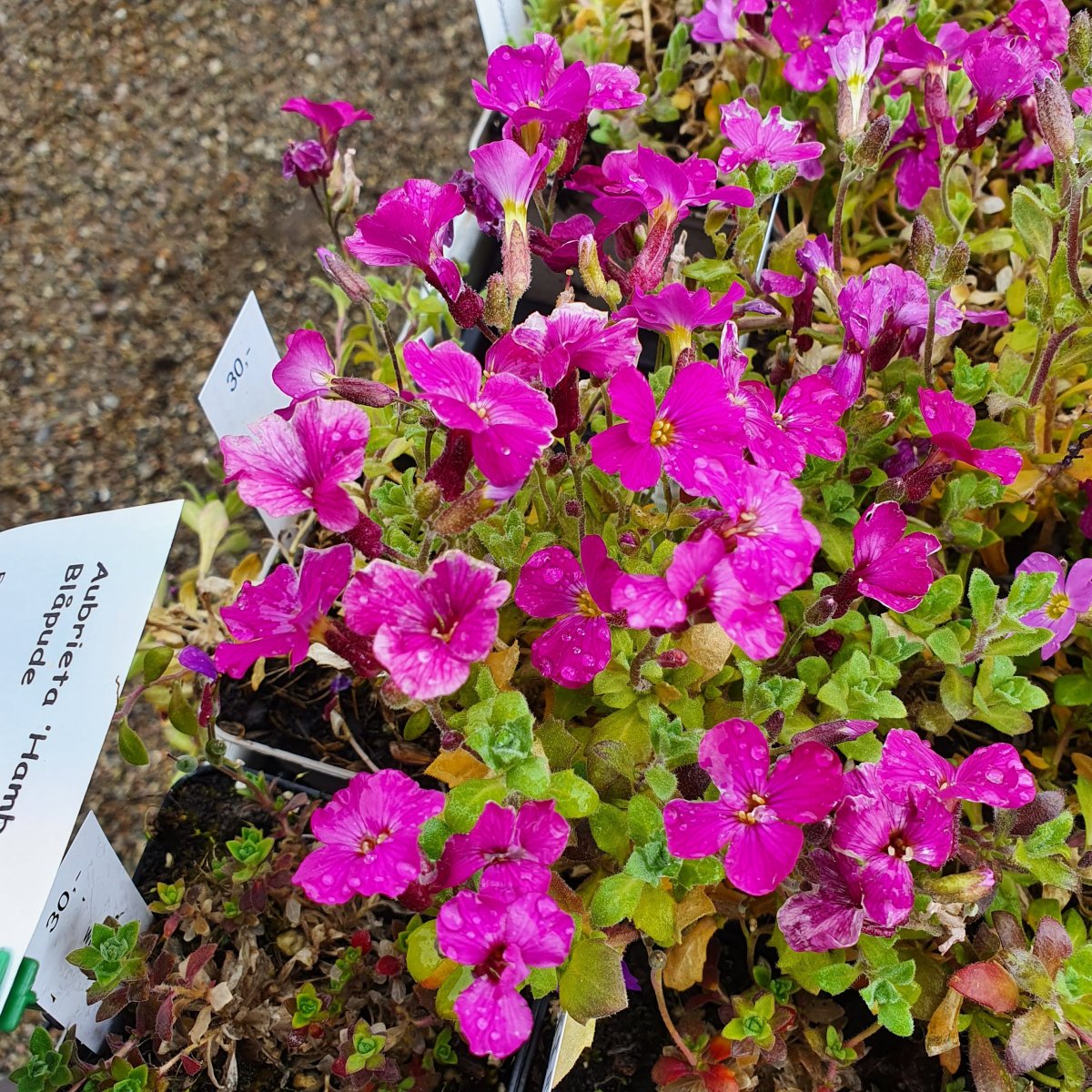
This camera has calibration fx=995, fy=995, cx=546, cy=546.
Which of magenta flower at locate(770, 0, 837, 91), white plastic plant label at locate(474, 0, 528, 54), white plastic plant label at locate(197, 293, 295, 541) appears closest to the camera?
A: white plastic plant label at locate(197, 293, 295, 541)

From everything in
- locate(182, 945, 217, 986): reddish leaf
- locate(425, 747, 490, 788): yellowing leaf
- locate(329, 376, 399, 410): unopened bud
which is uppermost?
locate(329, 376, 399, 410): unopened bud

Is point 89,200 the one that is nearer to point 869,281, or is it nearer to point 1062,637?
point 869,281

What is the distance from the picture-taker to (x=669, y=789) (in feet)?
2.58

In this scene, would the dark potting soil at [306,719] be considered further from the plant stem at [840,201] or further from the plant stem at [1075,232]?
the plant stem at [1075,232]

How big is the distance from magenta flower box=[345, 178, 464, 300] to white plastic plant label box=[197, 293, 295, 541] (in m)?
0.29

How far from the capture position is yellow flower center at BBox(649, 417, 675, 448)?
769 mm

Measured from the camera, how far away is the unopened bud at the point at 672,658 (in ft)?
2.76

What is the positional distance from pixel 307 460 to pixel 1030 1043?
778mm

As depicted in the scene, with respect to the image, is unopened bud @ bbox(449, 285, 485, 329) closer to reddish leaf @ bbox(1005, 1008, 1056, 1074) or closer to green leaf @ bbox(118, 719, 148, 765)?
green leaf @ bbox(118, 719, 148, 765)

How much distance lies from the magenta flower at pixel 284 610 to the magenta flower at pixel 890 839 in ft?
1.38

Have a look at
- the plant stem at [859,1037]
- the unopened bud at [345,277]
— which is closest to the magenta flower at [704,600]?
the unopened bud at [345,277]

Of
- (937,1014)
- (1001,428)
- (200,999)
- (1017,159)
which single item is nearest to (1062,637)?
(1001,428)

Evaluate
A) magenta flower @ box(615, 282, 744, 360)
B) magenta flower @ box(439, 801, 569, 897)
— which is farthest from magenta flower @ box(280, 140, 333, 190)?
magenta flower @ box(439, 801, 569, 897)

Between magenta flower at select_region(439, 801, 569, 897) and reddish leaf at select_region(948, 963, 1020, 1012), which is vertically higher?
magenta flower at select_region(439, 801, 569, 897)
